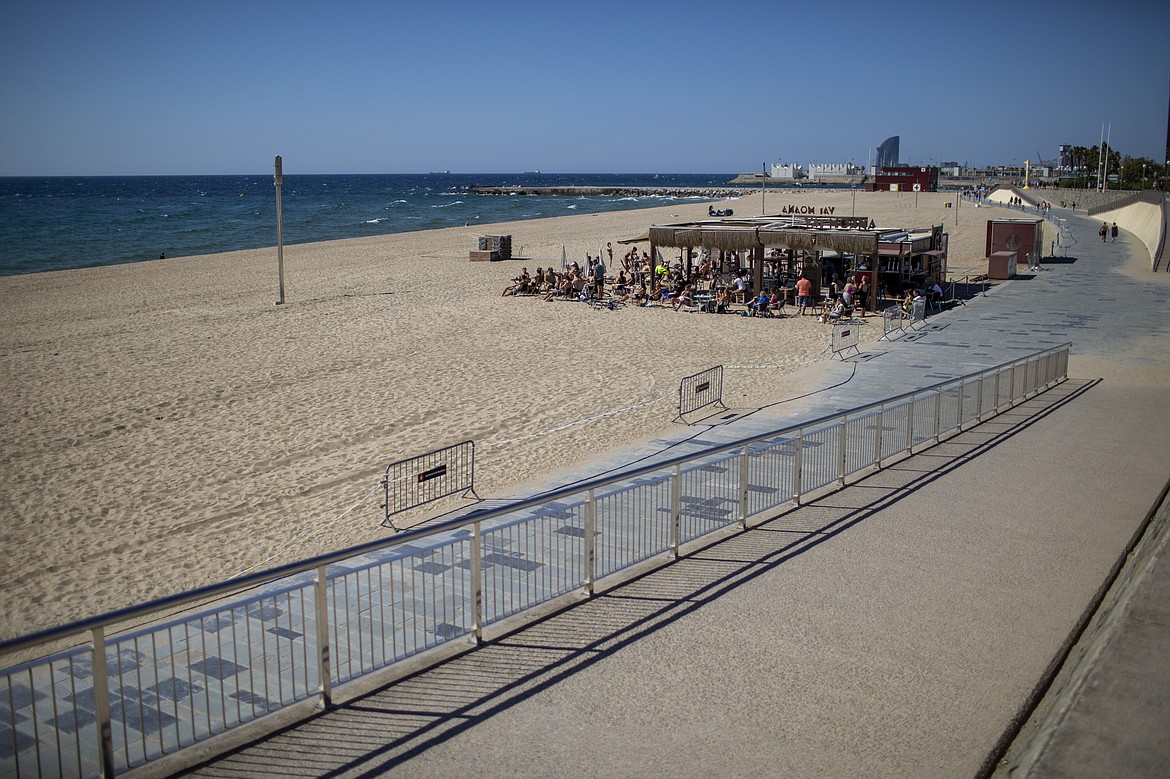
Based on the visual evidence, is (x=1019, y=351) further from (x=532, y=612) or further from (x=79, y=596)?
(x=79, y=596)

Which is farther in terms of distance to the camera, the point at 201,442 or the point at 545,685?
the point at 201,442

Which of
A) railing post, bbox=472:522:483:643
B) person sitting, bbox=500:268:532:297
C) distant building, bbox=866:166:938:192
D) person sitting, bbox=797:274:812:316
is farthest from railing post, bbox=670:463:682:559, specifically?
distant building, bbox=866:166:938:192

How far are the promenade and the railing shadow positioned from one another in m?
0.02

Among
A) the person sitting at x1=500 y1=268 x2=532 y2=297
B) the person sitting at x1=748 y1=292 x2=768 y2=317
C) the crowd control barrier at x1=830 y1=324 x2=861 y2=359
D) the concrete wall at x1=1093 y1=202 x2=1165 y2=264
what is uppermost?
the concrete wall at x1=1093 y1=202 x2=1165 y2=264

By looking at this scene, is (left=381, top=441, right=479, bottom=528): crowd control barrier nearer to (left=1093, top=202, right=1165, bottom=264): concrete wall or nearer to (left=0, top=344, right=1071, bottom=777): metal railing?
(left=0, top=344, right=1071, bottom=777): metal railing

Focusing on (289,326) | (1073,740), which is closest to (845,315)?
(289,326)

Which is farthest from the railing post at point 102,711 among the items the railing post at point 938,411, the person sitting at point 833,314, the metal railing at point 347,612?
the person sitting at point 833,314

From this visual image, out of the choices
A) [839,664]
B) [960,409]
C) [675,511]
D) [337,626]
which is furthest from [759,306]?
[337,626]

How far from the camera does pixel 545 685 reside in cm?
544

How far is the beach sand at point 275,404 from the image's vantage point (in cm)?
1010

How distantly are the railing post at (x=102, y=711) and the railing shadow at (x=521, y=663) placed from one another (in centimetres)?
39

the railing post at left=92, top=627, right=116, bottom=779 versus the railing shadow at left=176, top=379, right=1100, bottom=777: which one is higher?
the railing post at left=92, top=627, right=116, bottom=779

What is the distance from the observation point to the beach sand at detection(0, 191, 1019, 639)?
1010 centimetres

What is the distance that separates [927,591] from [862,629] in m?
0.98
